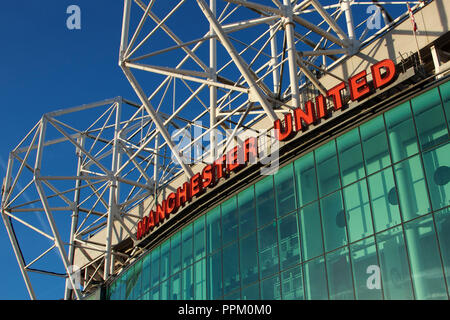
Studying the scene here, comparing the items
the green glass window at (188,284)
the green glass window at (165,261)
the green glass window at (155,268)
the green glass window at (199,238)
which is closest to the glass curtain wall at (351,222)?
the green glass window at (188,284)

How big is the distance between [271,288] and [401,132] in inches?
340

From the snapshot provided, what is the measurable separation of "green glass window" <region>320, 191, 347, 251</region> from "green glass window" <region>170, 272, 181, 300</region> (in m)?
11.2

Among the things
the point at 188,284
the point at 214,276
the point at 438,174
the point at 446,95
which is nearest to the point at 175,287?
the point at 188,284

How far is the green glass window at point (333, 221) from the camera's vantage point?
26.1 m

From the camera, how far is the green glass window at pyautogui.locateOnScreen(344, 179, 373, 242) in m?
25.3

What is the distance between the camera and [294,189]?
29.2m

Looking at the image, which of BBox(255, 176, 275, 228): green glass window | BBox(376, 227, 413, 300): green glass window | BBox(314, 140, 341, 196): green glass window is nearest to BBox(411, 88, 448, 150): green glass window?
BBox(376, 227, 413, 300): green glass window

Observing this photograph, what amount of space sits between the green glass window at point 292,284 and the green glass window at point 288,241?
0.34m

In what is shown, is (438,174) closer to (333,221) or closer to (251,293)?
(333,221)
